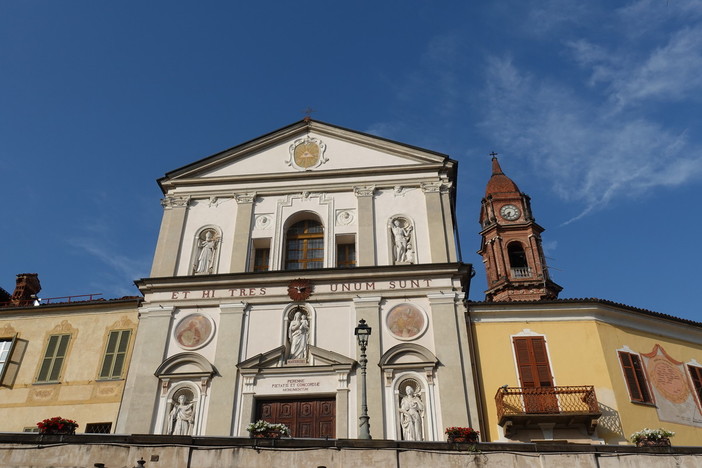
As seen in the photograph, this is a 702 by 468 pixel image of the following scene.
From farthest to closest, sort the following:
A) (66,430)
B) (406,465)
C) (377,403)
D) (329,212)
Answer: (329,212) → (377,403) → (66,430) → (406,465)

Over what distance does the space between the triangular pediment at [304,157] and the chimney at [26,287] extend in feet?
26.1

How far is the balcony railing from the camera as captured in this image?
158ft

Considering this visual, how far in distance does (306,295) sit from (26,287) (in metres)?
14.2

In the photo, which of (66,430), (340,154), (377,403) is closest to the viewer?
(66,430)

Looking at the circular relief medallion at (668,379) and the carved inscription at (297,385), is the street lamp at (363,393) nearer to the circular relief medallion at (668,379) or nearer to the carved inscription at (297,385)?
the carved inscription at (297,385)

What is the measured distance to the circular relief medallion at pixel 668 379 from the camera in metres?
20.8

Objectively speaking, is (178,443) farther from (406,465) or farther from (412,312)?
(412,312)

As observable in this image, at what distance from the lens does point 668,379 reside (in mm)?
21156

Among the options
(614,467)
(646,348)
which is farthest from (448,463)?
(646,348)

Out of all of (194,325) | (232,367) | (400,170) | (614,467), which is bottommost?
(614,467)

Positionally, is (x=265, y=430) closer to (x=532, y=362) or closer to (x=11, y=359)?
(x=532, y=362)

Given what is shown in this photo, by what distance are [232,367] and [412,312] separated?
6347 mm

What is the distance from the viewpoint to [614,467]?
14.3 metres

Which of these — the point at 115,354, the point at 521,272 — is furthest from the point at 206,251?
the point at 521,272
